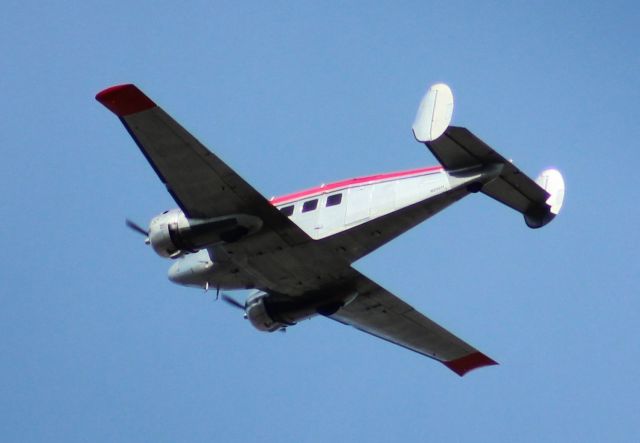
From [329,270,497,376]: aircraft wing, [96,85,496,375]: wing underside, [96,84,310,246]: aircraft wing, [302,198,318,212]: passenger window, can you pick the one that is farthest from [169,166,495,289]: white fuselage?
[329,270,497,376]: aircraft wing

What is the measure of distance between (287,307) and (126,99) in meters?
9.78

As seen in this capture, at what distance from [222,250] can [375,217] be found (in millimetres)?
4918

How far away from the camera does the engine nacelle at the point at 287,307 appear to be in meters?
40.2

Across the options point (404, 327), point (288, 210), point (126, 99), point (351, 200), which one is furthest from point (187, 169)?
point (404, 327)

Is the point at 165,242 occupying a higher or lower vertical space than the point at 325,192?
lower

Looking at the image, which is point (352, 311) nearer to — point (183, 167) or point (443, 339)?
point (443, 339)

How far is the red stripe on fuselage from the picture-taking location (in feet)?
121

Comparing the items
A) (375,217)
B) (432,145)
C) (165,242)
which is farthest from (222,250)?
(432,145)

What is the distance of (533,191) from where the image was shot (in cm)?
3659

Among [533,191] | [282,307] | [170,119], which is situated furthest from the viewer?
[282,307]

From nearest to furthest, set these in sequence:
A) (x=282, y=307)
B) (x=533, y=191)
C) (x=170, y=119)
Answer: (x=170, y=119) → (x=533, y=191) → (x=282, y=307)

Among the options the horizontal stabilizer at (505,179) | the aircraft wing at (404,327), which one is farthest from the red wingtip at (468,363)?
the horizontal stabilizer at (505,179)

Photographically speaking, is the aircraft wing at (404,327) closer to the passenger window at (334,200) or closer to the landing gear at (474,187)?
the passenger window at (334,200)

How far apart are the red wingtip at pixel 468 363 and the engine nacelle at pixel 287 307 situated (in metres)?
5.37
